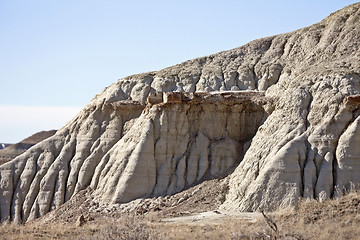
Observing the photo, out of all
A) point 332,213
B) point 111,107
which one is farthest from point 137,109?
point 332,213

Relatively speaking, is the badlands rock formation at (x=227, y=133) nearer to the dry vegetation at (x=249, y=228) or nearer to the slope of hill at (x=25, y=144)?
the dry vegetation at (x=249, y=228)

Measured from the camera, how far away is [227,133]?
34781 mm

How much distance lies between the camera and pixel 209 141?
113ft

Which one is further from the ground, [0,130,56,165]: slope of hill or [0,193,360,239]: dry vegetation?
[0,130,56,165]: slope of hill

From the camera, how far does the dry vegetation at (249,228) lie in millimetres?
19641

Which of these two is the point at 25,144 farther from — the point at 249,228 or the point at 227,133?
the point at 249,228

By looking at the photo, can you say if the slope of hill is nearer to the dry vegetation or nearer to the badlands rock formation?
the badlands rock formation

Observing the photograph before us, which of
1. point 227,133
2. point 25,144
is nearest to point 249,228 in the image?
point 227,133

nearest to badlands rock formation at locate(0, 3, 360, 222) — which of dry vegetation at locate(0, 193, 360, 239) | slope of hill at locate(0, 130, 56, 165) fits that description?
dry vegetation at locate(0, 193, 360, 239)

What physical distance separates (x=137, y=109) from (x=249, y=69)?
9313mm

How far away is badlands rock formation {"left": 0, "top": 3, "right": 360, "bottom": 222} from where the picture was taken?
26875 mm

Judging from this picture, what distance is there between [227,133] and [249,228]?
14144 mm

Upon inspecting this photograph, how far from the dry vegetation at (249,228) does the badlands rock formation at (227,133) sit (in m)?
3.10

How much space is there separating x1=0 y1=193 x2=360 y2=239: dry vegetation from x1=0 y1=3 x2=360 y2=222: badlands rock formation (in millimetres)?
3101
